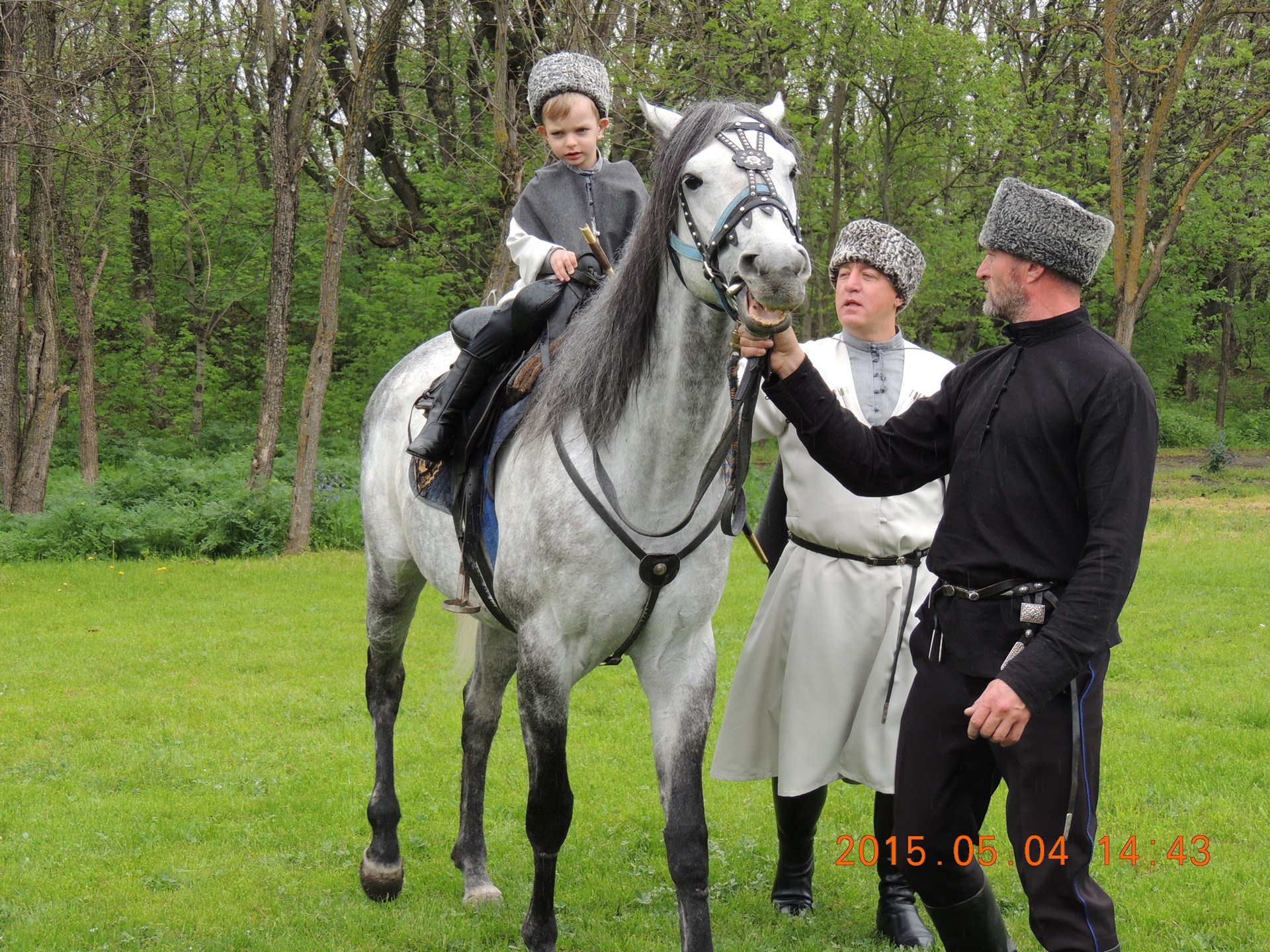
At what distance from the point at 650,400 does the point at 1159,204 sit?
2089 centimetres

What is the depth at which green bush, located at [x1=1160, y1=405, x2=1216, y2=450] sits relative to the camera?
27016 millimetres

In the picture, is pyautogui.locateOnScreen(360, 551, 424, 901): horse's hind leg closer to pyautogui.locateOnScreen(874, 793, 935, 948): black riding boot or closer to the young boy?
the young boy

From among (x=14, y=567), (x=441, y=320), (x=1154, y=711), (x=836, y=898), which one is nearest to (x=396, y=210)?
(x=441, y=320)

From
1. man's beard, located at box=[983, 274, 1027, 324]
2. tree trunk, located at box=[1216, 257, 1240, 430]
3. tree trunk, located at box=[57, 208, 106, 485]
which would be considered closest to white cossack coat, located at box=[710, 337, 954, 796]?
man's beard, located at box=[983, 274, 1027, 324]

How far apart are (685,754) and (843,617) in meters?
0.82

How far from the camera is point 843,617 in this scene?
12.3 feet

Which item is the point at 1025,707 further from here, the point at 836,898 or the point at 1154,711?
the point at 1154,711

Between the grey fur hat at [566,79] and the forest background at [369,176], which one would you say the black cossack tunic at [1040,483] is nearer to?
the grey fur hat at [566,79]

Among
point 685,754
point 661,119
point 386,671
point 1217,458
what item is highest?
point 661,119

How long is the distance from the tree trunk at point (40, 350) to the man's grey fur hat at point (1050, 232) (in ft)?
42.6

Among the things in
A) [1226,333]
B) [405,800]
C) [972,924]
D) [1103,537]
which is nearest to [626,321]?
[1103,537]

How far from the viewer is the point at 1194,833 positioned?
191 inches

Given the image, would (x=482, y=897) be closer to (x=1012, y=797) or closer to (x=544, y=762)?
(x=544, y=762)

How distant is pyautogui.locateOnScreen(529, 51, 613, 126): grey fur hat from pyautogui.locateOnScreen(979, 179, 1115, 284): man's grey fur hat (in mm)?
1549
